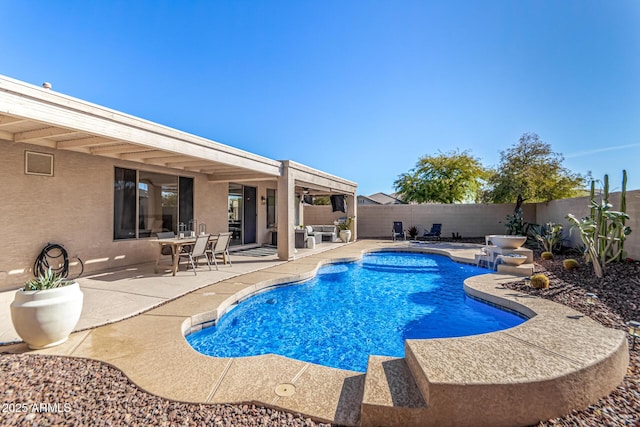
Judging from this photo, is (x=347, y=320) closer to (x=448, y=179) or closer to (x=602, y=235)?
(x=602, y=235)

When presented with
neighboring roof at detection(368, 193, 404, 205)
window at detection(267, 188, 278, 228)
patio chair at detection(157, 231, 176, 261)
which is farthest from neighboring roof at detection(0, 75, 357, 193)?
neighboring roof at detection(368, 193, 404, 205)

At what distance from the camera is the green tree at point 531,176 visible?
15.0m

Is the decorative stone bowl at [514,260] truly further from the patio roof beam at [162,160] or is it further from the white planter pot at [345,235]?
the patio roof beam at [162,160]

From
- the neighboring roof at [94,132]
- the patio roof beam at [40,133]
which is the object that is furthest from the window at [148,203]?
the patio roof beam at [40,133]

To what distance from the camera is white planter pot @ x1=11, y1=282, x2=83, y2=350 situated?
312 cm

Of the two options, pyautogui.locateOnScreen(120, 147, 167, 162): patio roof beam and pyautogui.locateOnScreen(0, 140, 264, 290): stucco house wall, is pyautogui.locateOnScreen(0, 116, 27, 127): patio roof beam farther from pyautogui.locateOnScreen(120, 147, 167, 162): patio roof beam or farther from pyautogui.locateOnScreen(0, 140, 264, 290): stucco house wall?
pyautogui.locateOnScreen(120, 147, 167, 162): patio roof beam

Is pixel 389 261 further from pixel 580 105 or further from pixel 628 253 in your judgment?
pixel 580 105

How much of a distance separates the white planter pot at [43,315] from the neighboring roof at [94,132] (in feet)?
7.17

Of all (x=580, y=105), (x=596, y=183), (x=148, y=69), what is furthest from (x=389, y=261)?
(x=148, y=69)

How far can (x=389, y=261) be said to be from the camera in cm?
1121

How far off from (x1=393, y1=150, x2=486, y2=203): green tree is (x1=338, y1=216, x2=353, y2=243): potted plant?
32.7ft

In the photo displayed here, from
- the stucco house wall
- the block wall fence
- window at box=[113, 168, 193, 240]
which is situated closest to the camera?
the stucco house wall

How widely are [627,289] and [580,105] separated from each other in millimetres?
9322

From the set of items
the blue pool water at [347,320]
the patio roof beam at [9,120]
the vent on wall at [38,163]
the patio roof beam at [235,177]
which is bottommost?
the blue pool water at [347,320]
